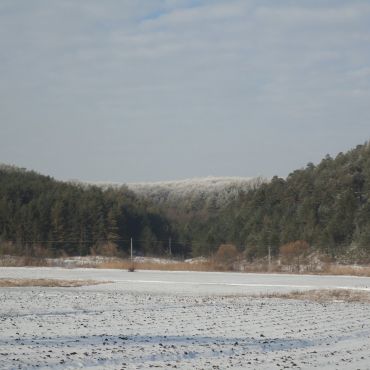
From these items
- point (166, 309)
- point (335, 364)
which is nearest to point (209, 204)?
point (166, 309)

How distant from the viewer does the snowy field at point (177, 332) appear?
8344 mm

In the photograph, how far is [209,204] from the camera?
94.8m

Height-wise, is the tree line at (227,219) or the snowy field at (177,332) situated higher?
the tree line at (227,219)

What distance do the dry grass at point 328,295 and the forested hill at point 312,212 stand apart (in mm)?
18770

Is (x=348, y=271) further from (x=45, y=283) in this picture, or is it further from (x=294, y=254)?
(x=45, y=283)

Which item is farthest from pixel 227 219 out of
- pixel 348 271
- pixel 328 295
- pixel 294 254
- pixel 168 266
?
pixel 328 295

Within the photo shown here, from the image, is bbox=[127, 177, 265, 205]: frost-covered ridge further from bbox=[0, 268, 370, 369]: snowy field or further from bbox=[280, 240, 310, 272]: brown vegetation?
bbox=[0, 268, 370, 369]: snowy field

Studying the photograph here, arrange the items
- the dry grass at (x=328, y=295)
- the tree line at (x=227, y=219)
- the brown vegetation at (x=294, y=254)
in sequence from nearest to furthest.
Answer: the dry grass at (x=328, y=295) → the brown vegetation at (x=294, y=254) → the tree line at (x=227, y=219)

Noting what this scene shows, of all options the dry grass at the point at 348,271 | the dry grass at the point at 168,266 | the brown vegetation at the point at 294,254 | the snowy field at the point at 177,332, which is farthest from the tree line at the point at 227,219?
the snowy field at the point at 177,332

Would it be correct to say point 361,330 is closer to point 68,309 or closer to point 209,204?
point 68,309

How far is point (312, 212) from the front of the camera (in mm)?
47062

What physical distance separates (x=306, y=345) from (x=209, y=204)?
84.9 meters

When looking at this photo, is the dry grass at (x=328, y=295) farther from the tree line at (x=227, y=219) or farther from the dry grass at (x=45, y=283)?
the tree line at (x=227, y=219)

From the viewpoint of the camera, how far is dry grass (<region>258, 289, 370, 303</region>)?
57.2 feet
